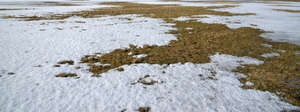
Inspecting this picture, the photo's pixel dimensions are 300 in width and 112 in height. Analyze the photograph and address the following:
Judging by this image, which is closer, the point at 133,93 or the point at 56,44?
the point at 133,93

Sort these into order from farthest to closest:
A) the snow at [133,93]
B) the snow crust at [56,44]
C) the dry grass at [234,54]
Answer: the snow crust at [56,44] → the dry grass at [234,54] → the snow at [133,93]

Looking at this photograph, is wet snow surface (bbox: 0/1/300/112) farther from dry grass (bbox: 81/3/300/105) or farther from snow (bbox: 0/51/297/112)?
dry grass (bbox: 81/3/300/105)

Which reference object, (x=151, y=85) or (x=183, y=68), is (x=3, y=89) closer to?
(x=151, y=85)

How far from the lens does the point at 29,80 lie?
8.02 metres

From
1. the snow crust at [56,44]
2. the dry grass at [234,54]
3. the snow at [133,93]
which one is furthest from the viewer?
the snow crust at [56,44]

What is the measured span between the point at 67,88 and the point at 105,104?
7.03 feet

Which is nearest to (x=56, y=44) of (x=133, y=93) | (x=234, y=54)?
(x=133, y=93)

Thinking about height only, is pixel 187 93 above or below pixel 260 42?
below

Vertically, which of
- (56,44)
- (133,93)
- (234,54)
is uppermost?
(56,44)

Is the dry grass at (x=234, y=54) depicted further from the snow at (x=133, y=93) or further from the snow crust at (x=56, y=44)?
the snow crust at (x=56, y=44)

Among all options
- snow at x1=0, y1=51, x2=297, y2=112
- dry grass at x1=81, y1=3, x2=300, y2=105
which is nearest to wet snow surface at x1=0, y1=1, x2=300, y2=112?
snow at x1=0, y1=51, x2=297, y2=112

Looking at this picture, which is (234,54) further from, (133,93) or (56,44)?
(56,44)

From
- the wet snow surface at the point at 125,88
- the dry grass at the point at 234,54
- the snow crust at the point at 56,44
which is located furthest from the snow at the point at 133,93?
the snow crust at the point at 56,44

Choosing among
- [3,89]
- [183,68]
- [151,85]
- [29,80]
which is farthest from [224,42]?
[3,89]
